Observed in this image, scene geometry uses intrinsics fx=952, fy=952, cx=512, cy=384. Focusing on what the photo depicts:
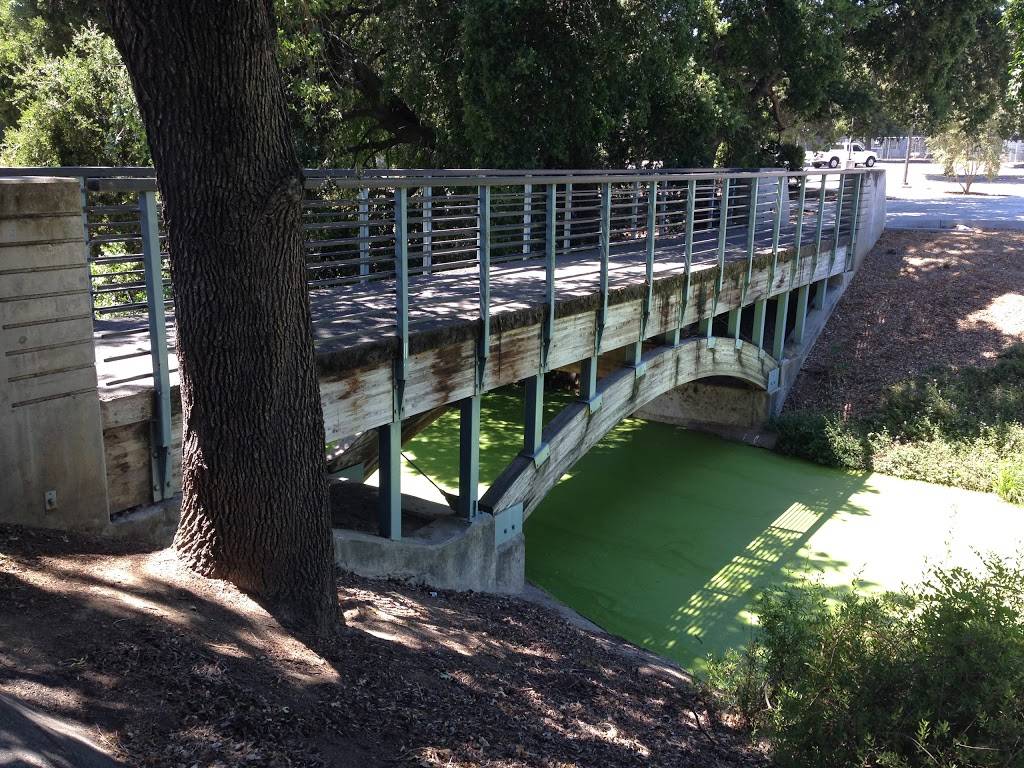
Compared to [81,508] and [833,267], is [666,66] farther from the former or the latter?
[81,508]

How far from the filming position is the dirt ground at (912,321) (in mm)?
16188

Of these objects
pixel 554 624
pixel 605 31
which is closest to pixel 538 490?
pixel 554 624

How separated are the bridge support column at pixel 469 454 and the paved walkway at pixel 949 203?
17695 millimetres

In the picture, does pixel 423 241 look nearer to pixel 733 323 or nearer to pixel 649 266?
pixel 649 266

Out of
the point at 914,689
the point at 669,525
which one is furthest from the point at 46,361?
the point at 669,525

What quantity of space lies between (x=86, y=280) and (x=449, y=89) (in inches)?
437

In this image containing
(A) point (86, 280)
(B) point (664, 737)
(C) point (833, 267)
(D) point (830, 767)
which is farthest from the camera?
(C) point (833, 267)

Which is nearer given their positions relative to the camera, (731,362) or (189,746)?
(189,746)

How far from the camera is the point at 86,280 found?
4926 mm

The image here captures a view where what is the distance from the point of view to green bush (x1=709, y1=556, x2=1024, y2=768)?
4406 mm

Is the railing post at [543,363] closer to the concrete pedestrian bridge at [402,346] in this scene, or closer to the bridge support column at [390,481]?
the concrete pedestrian bridge at [402,346]

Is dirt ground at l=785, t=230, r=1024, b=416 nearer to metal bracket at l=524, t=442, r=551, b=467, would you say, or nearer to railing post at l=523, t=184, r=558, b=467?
metal bracket at l=524, t=442, r=551, b=467

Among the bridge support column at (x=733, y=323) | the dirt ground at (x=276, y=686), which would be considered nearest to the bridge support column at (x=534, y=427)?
the dirt ground at (x=276, y=686)

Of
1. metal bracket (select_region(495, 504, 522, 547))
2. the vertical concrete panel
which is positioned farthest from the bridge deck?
metal bracket (select_region(495, 504, 522, 547))
